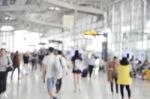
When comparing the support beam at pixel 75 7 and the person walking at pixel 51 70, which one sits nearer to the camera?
the person walking at pixel 51 70

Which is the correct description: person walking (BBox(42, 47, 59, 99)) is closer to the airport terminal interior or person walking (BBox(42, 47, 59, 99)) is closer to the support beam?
the airport terminal interior

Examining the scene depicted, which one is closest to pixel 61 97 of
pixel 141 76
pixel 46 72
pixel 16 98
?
pixel 16 98

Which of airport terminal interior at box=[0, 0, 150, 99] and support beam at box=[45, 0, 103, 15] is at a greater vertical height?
support beam at box=[45, 0, 103, 15]

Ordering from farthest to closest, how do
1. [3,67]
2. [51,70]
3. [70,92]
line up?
[70,92] < [3,67] < [51,70]

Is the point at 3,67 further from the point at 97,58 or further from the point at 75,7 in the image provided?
the point at 75,7

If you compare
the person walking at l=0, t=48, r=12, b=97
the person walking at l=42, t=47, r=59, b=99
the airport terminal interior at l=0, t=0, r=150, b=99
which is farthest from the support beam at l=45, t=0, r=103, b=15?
the person walking at l=42, t=47, r=59, b=99

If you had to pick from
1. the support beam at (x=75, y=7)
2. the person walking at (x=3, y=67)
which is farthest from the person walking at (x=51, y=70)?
the support beam at (x=75, y=7)

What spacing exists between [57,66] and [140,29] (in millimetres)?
22390

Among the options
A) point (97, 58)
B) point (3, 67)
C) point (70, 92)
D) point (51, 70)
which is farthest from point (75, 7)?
point (51, 70)

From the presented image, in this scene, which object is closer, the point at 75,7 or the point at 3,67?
the point at 3,67

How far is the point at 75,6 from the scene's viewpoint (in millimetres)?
41625

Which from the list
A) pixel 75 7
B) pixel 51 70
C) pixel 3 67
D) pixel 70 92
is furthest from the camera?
pixel 75 7

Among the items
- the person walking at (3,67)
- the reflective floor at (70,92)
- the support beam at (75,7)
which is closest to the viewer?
the person walking at (3,67)

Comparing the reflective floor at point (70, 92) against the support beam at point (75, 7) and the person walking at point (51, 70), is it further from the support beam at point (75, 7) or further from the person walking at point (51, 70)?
the support beam at point (75, 7)
